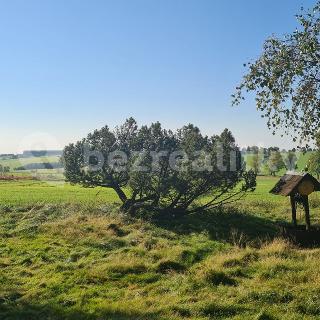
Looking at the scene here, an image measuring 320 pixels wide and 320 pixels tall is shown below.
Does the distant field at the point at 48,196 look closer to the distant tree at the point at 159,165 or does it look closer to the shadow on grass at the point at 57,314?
the distant tree at the point at 159,165

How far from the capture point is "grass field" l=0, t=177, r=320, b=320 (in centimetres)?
1184

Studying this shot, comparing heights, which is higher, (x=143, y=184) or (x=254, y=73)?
(x=254, y=73)

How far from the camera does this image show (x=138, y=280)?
1535 cm

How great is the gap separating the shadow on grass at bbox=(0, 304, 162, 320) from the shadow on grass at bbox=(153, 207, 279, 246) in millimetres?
12652

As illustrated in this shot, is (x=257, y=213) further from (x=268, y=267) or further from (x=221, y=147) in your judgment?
(x=268, y=267)

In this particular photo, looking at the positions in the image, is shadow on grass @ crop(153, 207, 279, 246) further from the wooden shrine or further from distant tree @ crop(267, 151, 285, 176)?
distant tree @ crop(267, 151, 285, 176)

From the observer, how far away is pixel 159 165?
33.2 m

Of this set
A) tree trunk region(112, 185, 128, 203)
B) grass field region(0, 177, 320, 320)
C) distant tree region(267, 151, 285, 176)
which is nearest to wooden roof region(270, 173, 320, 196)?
grass field region(0, 177, 320, 320)

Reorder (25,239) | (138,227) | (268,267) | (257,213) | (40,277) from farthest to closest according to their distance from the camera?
(257,213) < (138,227) < (25,239) < (40,277) < (268,267)

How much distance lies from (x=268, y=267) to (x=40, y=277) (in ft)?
29.3

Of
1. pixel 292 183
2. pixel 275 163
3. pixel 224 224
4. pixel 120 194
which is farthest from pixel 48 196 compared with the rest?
pixel 275 163

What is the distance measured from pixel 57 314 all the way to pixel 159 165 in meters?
21.6

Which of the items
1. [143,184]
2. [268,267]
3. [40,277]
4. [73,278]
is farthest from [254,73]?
[143,184]

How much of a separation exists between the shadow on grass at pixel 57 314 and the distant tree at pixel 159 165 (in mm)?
20046
